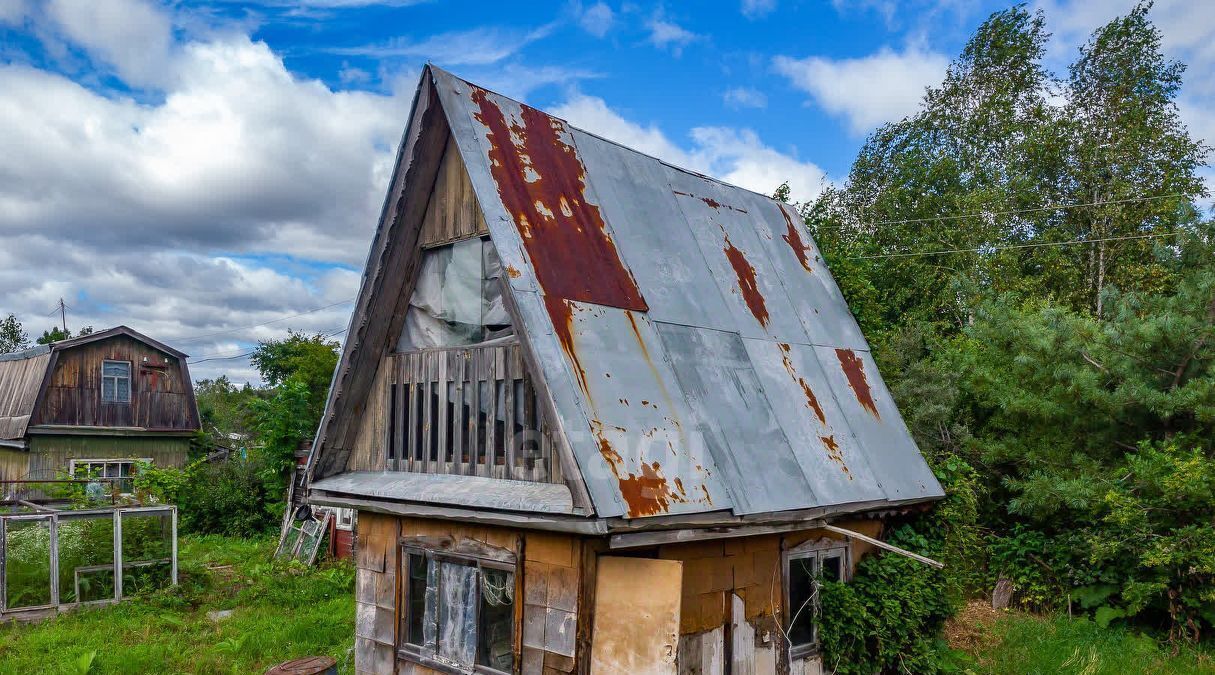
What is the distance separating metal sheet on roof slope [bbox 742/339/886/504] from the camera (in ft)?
24.9

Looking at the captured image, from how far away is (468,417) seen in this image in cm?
776

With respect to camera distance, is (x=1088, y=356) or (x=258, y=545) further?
(x=258, y=545)

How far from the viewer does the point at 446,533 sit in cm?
769

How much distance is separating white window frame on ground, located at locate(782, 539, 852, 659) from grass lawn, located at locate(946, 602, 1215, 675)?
2854 millimetres

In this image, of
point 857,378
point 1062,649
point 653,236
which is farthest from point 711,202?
point 1062,649

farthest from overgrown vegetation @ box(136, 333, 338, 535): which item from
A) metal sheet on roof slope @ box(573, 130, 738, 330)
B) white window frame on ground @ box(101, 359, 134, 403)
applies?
metal sheet on roof slope @ box(573, 130, 738, 330)

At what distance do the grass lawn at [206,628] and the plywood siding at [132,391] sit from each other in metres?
10.1

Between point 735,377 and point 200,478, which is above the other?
point 735,377

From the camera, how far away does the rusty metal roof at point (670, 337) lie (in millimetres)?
6152

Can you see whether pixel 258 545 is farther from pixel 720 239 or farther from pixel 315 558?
→ pixel 720 239

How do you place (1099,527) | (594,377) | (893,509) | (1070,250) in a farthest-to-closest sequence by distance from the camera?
(1070,250), (1099,527), (893,509), (594,377)

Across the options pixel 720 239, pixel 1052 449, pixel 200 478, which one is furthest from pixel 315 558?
pixel 1052 449

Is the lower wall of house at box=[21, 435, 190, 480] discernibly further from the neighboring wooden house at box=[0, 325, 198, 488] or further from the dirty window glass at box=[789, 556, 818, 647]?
the dirty window glass at box=[789, 556, 818, 647]

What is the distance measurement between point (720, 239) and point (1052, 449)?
7.36m
